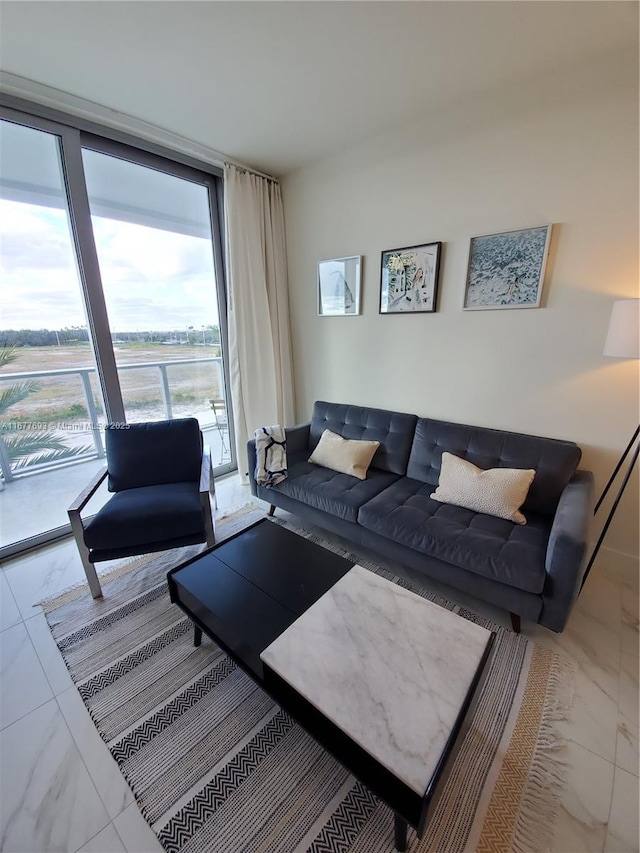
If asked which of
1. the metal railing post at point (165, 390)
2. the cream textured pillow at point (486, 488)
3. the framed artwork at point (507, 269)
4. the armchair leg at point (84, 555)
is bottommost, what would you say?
the armchair leg at point (84, 555)

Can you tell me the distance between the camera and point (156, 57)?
167 cm

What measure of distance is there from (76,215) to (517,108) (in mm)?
2744

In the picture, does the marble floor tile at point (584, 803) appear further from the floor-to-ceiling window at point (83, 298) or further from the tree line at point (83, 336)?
the tree line at point (83, 336)

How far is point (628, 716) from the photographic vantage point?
1314mm

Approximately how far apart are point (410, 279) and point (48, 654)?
9.87 feet

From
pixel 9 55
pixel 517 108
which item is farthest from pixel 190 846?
pixel 517 108

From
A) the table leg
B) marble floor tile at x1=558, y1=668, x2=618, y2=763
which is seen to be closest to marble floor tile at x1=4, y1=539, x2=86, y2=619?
the table leg

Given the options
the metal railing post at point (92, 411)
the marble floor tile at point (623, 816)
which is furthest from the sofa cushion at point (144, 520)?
the marble floor tile at point (623, 816)

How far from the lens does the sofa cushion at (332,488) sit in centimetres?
216

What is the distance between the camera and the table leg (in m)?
0.95

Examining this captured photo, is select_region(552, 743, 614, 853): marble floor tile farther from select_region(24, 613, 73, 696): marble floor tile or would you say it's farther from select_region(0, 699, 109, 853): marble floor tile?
select_region(24, 613, 73, 696): marble floor tile

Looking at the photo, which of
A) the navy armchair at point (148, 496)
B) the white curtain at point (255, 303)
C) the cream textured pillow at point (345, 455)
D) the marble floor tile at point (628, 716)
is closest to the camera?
the marble floor tile at point (628, 716)

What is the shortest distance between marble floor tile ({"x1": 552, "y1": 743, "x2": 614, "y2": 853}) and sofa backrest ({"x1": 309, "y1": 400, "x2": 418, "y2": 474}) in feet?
5.20

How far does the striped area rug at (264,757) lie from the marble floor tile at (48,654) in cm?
4
